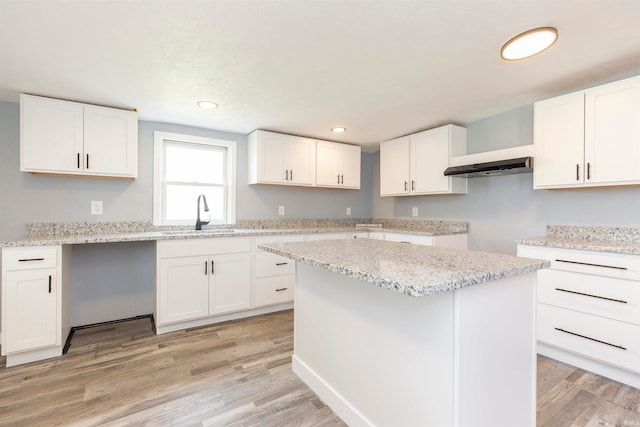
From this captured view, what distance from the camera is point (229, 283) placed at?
302 cm

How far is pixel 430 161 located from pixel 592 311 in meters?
1.99

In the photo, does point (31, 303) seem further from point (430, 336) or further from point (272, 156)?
point (430, 336)

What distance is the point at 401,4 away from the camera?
1.43m

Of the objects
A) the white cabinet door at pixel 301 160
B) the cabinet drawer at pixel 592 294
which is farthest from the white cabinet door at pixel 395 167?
the cabinet drawer at pixel 592 294

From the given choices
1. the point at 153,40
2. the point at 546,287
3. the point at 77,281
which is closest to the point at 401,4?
the point at 153,40

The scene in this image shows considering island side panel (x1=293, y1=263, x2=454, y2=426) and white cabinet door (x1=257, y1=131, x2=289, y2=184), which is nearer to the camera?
island side panel (x1=293, y1=263, x2=454, y2=426)

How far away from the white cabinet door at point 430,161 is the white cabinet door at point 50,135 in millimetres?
3430

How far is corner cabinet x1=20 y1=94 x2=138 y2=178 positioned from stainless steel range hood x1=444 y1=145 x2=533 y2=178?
322 cm

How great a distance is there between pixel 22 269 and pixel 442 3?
126 inches

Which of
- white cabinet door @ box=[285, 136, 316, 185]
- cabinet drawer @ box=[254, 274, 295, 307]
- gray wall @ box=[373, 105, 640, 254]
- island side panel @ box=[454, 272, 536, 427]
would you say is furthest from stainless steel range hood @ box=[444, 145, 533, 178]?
cabinet drawer @ box=[254, 274, 295, 307]

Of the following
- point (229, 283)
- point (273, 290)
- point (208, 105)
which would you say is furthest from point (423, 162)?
point (229, 283)

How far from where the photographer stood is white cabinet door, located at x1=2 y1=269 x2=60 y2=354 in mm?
2104

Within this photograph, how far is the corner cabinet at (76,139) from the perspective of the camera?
7.87 feet

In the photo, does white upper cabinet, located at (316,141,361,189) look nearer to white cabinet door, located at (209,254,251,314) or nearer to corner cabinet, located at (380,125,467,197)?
corner cabinet, located at (380,125,467,197)
